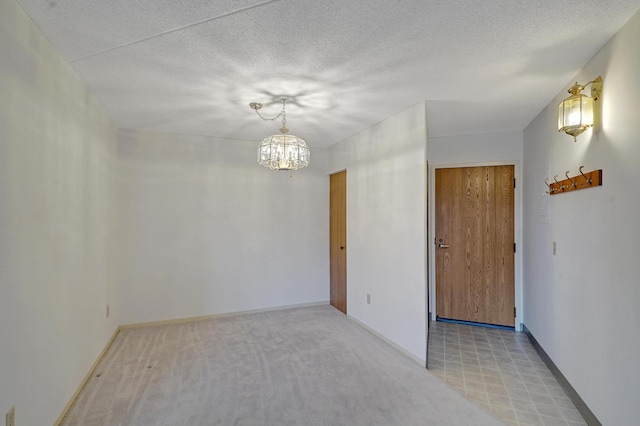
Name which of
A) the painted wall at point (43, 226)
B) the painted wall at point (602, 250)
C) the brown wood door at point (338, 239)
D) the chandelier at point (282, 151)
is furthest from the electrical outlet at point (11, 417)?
the brown wood door at point (338, 239)

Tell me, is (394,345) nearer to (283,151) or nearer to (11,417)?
(283,151)

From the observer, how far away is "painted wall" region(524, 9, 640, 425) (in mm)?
1721

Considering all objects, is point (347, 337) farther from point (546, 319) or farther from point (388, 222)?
point (546, 319)

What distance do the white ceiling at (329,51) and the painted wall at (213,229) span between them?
3.21 ft

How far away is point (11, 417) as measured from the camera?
1.55 m

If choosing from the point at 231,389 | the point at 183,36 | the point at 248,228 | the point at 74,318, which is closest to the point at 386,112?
the point at 183,36

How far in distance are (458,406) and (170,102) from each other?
3513 millimetres

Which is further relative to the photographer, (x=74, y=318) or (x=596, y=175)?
(x=74, y=318)

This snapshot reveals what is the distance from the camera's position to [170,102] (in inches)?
118

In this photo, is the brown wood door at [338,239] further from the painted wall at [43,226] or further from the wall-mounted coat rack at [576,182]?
the painted wall at [43,226]

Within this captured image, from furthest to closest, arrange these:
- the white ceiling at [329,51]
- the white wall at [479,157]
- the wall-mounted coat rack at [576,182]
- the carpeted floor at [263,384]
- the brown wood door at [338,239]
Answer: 1. the brown wood door at [338,239]
2. the white wall at [479,157]
3. the carpeted floor at [263,384]
4. the wall-mounted coat rack at [576,182]
5. the white ceiling at [329,51]

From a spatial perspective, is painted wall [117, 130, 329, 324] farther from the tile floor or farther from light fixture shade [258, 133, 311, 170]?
the tile floor

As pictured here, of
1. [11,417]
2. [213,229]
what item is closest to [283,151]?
[213,229]

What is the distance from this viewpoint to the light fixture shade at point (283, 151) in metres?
2.94
